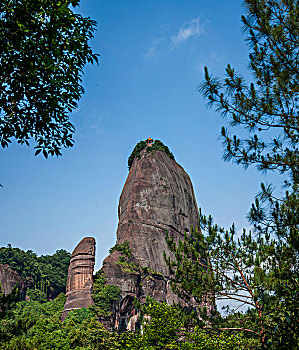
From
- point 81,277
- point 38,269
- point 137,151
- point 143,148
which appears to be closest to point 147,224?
point 137,151

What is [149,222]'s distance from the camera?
144 feet

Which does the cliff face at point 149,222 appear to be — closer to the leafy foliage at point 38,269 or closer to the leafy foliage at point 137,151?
the leafy foliage at point 137,151

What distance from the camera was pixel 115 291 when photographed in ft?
102

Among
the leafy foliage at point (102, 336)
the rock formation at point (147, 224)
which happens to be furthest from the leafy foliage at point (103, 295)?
the leafy foliage at point (102, 336)

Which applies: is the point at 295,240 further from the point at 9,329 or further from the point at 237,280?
the point at 9,329

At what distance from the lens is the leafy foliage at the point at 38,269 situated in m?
55.2

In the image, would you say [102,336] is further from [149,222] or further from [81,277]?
[149,222]

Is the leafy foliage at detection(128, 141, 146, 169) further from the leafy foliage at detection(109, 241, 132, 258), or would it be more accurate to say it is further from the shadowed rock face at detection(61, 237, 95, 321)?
the shadowed rock face at detection(61, 237, 95, 321)

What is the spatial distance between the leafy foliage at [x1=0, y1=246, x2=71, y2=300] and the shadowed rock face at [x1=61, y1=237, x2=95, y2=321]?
83.5ft

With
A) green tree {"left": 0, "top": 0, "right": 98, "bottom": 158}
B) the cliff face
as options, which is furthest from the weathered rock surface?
green tree {"left": 0, "top": 0, "right": 98, "bottom": 158}

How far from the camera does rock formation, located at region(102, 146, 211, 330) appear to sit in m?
33.3

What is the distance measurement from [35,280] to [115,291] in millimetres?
31469

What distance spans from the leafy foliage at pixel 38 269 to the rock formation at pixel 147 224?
778 inches

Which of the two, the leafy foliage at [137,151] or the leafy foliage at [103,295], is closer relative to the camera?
the leafy foliage at [103,295]
